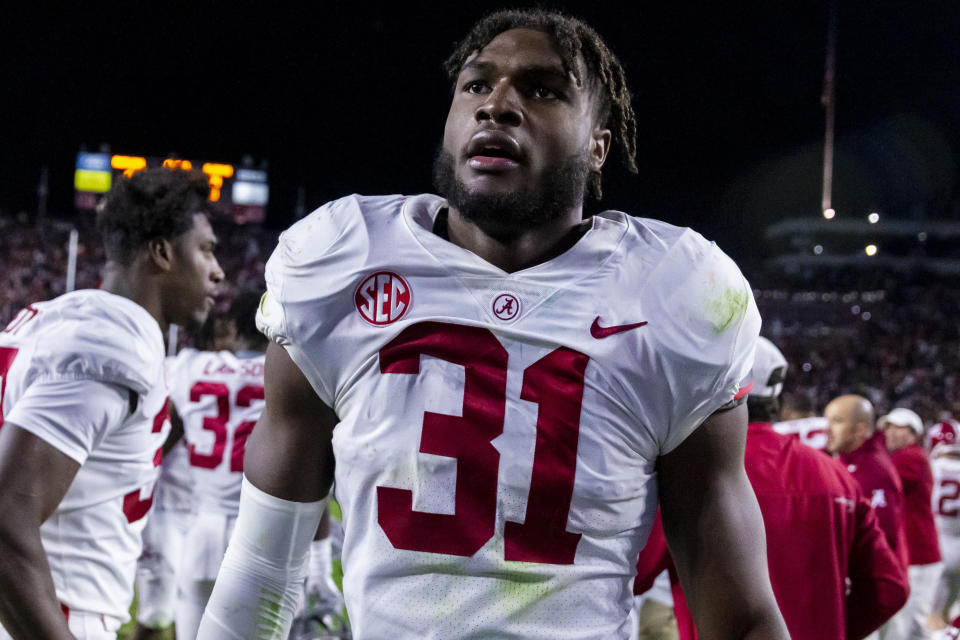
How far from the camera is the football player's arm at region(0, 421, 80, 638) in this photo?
6.75 feet

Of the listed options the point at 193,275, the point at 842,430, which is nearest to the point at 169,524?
the point at 193,275

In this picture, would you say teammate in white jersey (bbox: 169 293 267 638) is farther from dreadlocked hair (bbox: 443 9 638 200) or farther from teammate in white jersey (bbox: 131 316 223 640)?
dreadlocked hair (bbox: 443 9 638 200)

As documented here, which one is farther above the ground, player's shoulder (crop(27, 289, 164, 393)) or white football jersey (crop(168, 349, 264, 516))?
player's shoulder (crop(27, 289, 164, 393))

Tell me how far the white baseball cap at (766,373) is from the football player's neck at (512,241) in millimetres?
1573

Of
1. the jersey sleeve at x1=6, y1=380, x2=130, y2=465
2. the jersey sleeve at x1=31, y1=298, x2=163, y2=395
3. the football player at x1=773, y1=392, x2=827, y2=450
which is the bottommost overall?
the football player at x1=773, y1=392, x2=827, y2=450

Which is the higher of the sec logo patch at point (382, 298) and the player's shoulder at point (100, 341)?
the sec logo patch at point (382, 298)

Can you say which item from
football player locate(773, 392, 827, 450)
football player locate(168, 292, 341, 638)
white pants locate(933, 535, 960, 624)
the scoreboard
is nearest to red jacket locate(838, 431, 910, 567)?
football player locate(773, 392, 827, 450)

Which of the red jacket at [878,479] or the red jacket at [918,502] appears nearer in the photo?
the red jacket at [878,479]

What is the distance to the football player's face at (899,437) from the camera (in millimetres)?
6641

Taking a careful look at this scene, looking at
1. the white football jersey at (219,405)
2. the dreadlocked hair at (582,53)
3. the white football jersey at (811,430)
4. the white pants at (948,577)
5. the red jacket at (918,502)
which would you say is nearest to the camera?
the dreadlocked hair at (582,53)

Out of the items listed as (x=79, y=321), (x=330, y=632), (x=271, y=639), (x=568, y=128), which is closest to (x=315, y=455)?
(x=271, y=639)

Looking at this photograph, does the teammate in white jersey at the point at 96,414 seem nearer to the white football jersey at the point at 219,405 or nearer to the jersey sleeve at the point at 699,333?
the jersey sleeve at the point at 699,333

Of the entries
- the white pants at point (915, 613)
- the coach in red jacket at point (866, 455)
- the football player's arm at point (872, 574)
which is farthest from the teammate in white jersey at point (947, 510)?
the football player's arm at point (872, 574)

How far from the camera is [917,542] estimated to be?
6.34 metres
